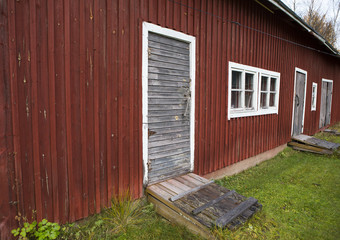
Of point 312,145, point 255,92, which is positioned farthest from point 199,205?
point 312,145

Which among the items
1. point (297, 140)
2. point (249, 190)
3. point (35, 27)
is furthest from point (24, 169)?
point (297, 140)

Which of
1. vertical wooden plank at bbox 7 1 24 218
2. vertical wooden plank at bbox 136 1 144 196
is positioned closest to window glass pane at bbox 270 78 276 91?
vertical wooden plank at bbox 136 1 144 196

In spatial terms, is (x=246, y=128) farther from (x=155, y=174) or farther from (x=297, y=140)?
(x=297, y=140)

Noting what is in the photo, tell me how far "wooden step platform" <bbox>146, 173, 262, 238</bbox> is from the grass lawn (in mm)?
107

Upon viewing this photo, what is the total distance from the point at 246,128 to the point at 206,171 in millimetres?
1854

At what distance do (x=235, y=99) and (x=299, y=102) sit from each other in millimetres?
4902

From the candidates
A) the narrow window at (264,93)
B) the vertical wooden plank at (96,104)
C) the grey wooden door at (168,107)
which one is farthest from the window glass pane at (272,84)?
the vertical wooden plank at (96,104)

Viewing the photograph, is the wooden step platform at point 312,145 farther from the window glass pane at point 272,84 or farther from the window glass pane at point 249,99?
the window glass pane at point 249,99

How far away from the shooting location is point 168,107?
348 cm

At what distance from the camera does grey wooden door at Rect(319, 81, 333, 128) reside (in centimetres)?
1111

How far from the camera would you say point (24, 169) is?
2.13 m

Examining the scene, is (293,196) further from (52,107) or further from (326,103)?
(326,103)

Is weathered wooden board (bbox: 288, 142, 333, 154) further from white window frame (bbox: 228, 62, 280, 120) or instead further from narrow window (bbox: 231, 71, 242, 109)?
narrow window (bbox: 231, 71, 242, 109)

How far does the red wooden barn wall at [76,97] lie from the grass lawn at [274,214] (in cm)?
31
